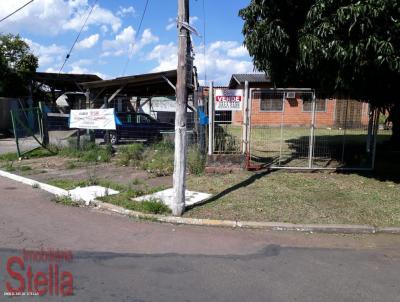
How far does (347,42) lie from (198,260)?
16.4ft

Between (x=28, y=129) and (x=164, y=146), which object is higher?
(x=28, y=129)

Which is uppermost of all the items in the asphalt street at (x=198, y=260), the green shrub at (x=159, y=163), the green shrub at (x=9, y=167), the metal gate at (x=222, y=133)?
the metal gate at (x=222, y=133)

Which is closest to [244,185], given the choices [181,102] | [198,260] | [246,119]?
[246,119]

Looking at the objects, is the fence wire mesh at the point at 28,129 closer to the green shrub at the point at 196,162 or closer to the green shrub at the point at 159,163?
the green shrub at the point at 159,163

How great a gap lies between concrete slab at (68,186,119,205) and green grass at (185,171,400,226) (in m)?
1.88

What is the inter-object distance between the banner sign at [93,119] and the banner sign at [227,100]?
4.36m

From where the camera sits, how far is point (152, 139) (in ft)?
47.2

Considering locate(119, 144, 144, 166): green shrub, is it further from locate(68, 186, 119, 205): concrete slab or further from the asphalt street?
the asphalt street

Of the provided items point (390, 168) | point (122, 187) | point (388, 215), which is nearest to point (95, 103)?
point (122, 187)

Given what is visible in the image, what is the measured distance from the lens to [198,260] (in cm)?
514

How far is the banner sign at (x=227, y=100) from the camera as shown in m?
10.6

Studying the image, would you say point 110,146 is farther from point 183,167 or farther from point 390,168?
point 390,168

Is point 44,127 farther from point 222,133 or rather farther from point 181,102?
point 181,102

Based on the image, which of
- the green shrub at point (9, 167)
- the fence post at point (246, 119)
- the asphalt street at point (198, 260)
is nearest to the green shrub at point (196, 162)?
the fence post at point (246, 119)
